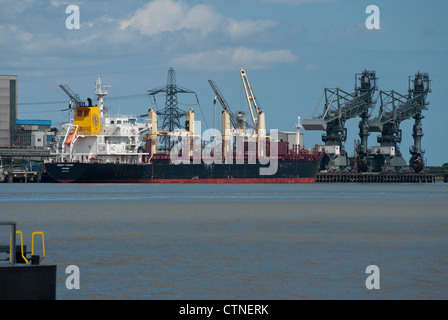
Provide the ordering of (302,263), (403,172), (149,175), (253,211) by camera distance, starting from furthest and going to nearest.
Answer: (403,172), (149,175), (253,211), (302,263)

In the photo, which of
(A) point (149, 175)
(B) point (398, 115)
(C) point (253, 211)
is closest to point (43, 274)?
(C) point (253, 211)

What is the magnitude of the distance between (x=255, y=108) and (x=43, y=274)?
452 feet

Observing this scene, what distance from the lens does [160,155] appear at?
413 feet

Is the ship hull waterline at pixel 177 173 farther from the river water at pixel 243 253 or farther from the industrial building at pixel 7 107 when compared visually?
the industrial building at pixel 7 107

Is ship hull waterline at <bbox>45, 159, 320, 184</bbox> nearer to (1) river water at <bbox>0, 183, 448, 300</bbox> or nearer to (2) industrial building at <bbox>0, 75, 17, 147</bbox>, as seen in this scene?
(1) river water at <bbox>0, 183, 448, 300</bbox>

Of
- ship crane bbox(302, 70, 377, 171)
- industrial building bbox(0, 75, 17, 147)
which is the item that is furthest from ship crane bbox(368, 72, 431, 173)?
industrial building bbox(0, 75, 17, 147)

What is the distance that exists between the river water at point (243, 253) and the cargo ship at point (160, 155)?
59785 mm

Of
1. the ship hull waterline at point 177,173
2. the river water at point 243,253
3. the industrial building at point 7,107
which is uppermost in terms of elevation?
the industrial building at point 7,107

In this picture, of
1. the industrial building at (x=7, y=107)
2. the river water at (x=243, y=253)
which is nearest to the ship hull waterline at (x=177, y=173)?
the river water at (x=243, y=253)

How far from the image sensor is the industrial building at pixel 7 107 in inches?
7510

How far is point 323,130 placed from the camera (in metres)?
151

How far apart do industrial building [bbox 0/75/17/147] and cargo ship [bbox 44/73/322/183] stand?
218ft
